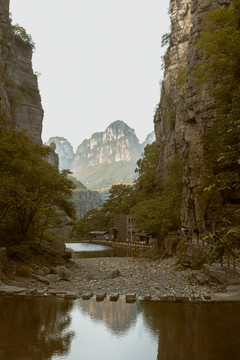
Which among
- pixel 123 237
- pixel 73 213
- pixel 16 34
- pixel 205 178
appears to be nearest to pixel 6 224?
pixel 73 213

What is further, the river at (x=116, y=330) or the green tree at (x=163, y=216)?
the green tree at (x=163, y=216)

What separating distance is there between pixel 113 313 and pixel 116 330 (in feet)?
5.55

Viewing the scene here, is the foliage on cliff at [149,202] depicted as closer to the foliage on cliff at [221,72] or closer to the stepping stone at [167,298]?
the foliage on cliff at [221,72]

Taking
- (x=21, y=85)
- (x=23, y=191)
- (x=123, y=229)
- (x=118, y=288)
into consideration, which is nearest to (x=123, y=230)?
(x=123, y=229)

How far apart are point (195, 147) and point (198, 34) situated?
12968mm

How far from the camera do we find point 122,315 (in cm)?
1041

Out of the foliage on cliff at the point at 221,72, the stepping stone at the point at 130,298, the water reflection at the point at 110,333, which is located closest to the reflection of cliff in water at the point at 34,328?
the water reflection at the point at 110,333

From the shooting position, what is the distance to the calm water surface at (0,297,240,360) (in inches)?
276

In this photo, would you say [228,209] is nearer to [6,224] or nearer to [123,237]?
[6,224]

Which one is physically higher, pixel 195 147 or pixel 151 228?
pixel 195 147

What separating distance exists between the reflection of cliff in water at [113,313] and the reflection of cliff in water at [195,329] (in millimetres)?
505

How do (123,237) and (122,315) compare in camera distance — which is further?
(123,237)

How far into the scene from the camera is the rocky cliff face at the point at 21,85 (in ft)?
198

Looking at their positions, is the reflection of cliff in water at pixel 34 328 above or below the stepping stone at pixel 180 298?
below
